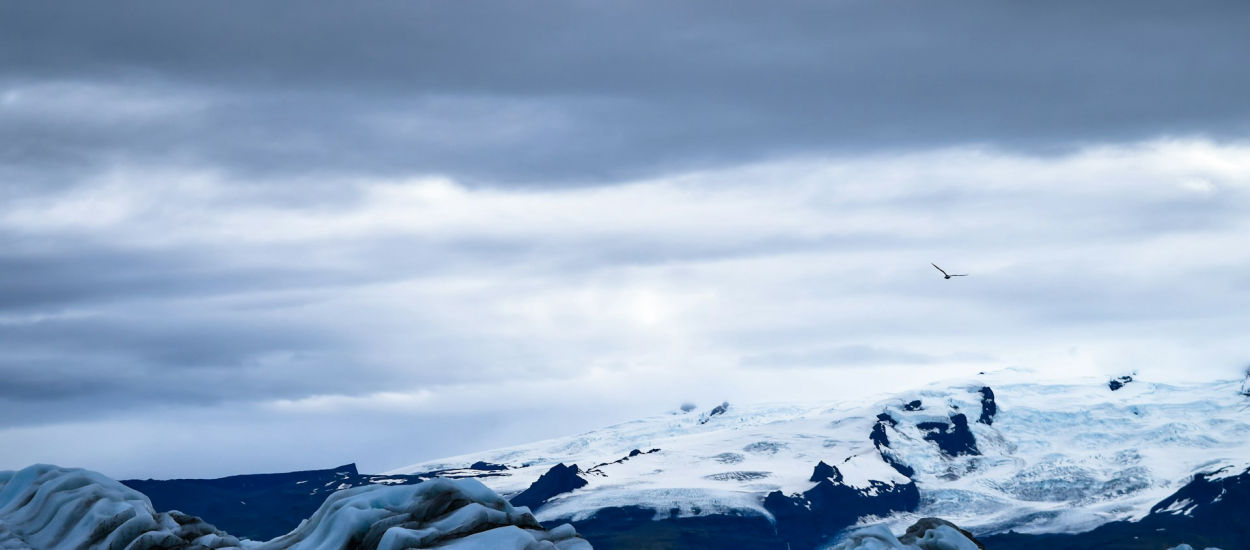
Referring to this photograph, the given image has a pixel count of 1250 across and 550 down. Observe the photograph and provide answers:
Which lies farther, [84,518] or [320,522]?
[84,518]

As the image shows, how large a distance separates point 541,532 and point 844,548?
55.9ft

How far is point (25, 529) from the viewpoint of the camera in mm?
75125

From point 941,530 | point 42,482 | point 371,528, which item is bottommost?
point 941,530

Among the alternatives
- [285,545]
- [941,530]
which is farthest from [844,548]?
[285,545]

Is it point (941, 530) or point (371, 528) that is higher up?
point (371, 528)

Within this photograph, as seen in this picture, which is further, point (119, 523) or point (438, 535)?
point (119, 523)

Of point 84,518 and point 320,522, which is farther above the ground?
point 84,518

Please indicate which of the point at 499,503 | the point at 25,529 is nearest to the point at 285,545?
the point at 499,503

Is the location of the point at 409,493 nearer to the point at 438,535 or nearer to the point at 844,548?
the point at 438,535

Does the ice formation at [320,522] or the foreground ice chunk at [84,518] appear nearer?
the ice formation at [320,522]

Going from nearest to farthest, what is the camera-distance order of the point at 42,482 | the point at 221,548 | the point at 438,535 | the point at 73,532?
the point at 438,535 < the point at 221,548 < the point at 73,532 < the point at 42,482

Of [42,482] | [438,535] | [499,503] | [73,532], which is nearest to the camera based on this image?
[438,535]

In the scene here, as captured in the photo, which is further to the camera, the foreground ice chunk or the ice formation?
the foreground ice chunk

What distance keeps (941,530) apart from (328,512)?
99.7 ft
